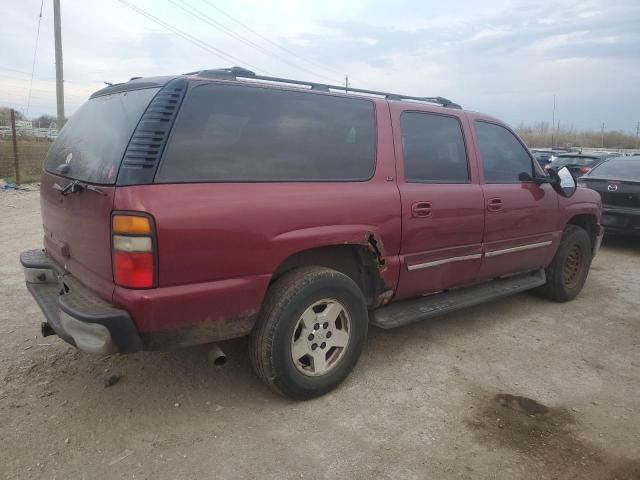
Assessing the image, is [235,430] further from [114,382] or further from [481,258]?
[481,258]

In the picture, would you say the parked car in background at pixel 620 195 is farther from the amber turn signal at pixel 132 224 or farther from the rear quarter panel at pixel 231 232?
the amber turn signal at pixel 132 224

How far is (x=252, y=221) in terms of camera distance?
8.86 feet

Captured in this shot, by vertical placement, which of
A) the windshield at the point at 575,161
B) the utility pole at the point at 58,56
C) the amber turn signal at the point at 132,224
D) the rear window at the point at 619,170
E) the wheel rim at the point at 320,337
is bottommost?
the wheel rim at the point at 320,337

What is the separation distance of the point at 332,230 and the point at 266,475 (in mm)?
1389

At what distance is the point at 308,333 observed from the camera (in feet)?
10.1

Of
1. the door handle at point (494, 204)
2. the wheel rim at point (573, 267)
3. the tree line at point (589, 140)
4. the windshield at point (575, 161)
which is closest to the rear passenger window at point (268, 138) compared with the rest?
the door handle at point (494, 204)

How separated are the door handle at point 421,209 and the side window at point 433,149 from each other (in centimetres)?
18

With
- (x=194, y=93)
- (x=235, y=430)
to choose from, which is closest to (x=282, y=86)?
(x=194, y=93)

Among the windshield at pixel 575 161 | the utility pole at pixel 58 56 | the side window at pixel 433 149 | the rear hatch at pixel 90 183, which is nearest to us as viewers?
the rear hatch at pixel 90 183

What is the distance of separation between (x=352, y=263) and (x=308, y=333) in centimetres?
61

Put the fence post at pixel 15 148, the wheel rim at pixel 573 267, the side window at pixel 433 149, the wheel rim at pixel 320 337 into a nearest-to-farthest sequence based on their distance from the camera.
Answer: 1. the wheel rim at pixel 320 337
2. the side window at pixel 433 149
3. the wheel rim at pixel 573 267
4. the fence post at pixel 15 148

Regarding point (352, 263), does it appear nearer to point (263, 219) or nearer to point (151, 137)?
point (263, 219)

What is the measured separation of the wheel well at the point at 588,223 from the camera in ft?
17.7

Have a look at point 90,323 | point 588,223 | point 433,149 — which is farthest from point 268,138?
point 588,223
